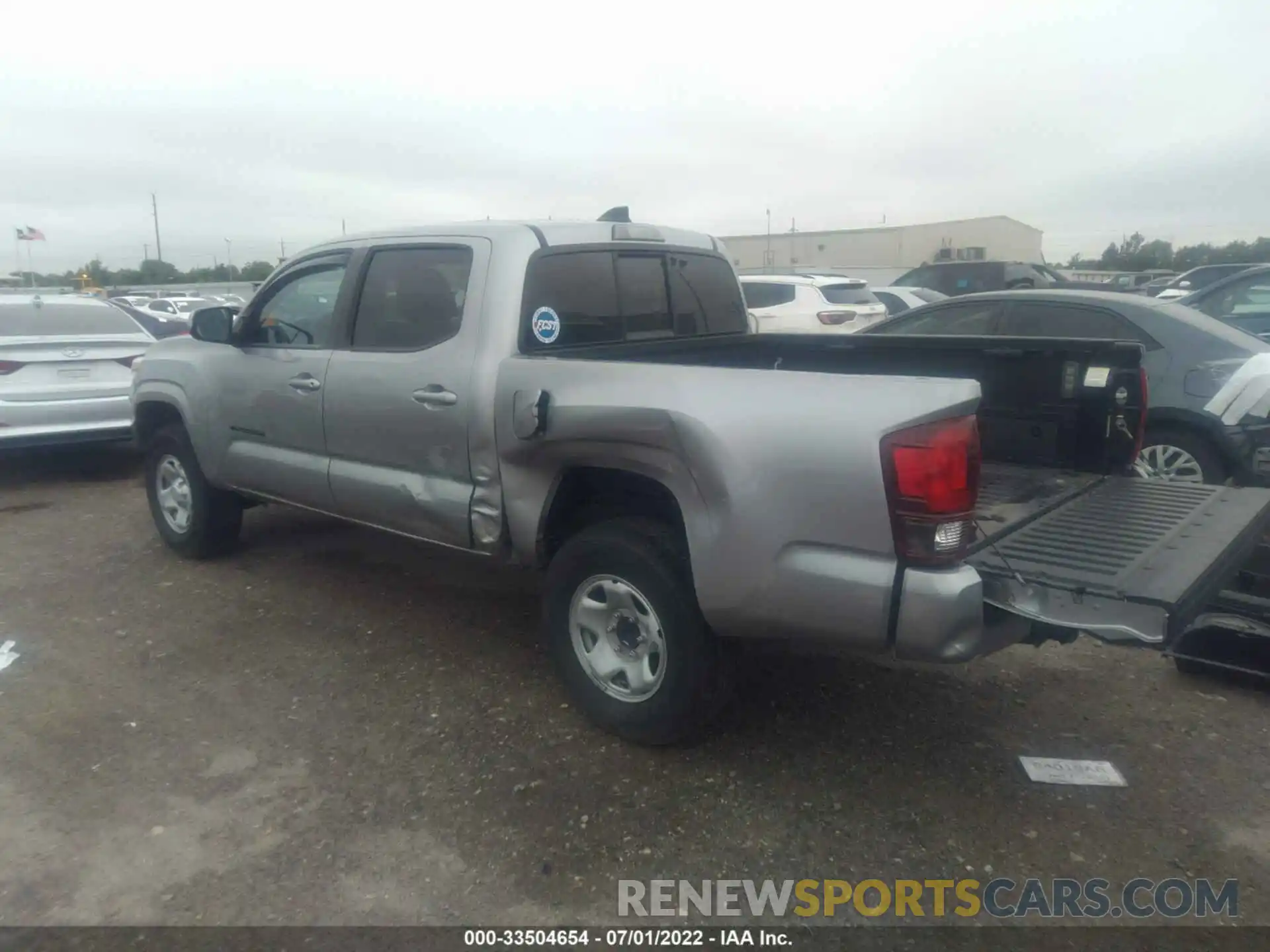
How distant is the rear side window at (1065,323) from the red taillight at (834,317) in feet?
19.5

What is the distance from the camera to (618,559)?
357cm

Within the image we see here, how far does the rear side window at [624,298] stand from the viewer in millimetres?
4090

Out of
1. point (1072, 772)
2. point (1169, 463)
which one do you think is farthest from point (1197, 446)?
point (1072, 772)

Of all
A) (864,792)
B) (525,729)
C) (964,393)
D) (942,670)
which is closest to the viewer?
(964,393)

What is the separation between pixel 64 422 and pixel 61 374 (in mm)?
406

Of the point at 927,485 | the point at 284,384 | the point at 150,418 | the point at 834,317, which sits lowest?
the point at 150,418

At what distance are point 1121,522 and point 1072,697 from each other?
1.03 m

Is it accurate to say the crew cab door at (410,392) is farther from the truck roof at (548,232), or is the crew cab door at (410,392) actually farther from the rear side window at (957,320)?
the rear side window at (957,320)

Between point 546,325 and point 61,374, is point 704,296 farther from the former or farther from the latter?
point 61,374

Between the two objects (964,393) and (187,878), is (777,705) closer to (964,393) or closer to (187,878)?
(964,393)

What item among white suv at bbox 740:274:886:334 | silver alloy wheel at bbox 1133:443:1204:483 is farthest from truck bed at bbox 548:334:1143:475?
white suv at bbox 740:274:886:334

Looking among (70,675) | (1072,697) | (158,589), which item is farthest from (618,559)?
(158,589)

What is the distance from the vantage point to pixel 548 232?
421 cm

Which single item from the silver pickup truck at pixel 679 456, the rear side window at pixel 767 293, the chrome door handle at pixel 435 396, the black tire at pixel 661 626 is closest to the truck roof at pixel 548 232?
the silver pickup truck at pixel 679 456
